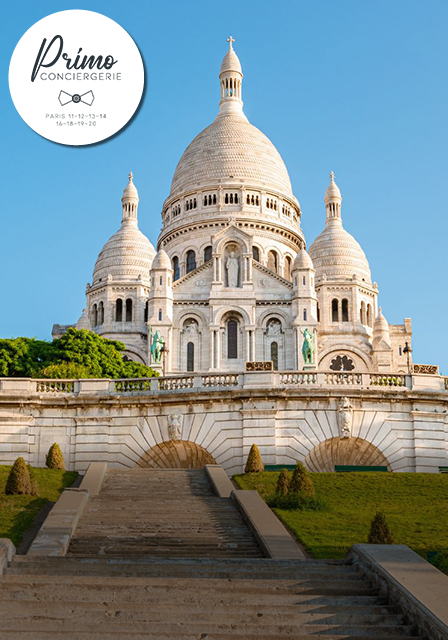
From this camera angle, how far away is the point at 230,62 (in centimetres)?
10988

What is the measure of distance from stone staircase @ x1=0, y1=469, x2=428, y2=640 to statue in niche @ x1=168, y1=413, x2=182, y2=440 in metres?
11.7

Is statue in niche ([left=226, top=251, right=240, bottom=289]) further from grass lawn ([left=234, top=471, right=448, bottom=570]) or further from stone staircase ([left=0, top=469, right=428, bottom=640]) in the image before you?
stone staircase ([left=0, top=469, right=428, bottom=640])

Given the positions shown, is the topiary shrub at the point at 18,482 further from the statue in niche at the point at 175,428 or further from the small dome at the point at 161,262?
the small dome at the point at 161,262

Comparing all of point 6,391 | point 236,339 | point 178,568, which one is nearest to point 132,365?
point 236,339

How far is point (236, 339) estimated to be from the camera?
257ft

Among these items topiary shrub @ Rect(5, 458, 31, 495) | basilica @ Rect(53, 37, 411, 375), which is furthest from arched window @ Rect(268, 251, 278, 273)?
topiary shrub @ Rect(5, 458, 31, 495)

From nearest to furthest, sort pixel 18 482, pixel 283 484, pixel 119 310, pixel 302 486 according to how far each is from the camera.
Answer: pixel 302 486 < pixel 18 482 < pixel 283 484 < pixel 119 310

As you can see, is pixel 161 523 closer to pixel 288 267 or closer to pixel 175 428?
pixel 175 428

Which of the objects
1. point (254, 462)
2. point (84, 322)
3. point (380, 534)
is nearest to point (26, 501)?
point (254, 462)

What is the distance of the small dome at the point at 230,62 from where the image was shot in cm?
10975

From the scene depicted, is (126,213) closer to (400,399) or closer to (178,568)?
(400,399)

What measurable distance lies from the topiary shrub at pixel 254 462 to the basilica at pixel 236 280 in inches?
1574

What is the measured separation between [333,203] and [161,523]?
82.2 meters

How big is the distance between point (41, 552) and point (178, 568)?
2951mm
